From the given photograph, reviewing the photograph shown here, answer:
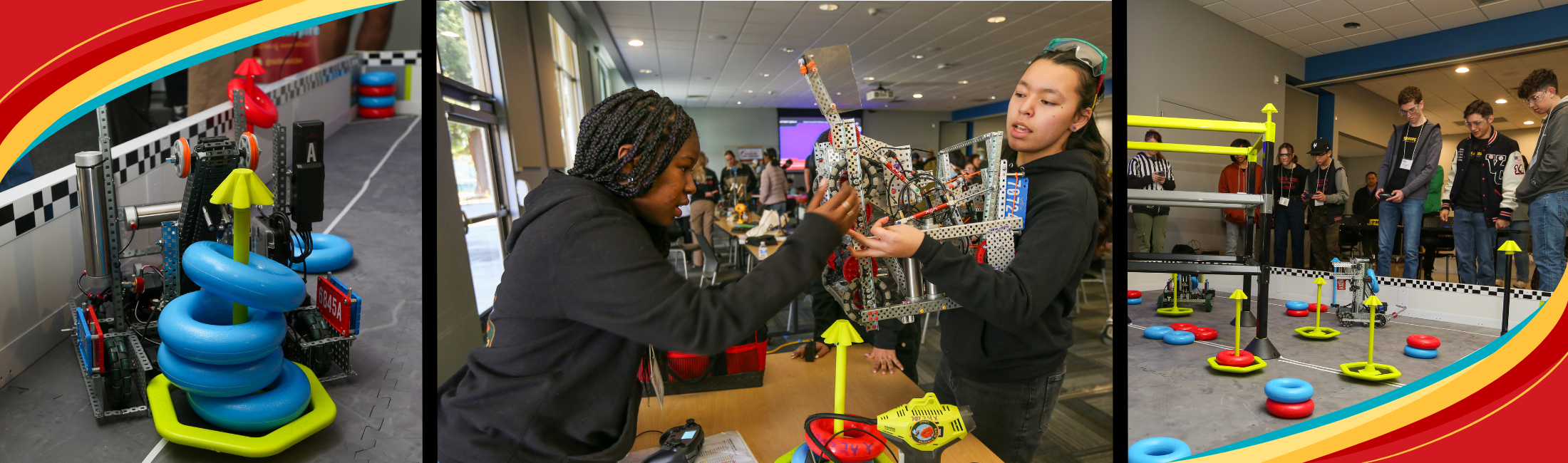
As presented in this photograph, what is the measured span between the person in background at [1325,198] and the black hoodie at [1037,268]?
6.56 ft

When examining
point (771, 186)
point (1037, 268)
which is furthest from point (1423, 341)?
point (771, 186)

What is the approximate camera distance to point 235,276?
5.83ft

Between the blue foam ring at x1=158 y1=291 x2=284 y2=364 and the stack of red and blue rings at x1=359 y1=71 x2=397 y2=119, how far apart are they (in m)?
3.41

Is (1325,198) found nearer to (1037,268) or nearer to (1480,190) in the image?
(1480,190)

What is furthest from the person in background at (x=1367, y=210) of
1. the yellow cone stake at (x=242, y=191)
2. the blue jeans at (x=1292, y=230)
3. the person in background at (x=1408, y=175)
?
the yellow cone stake at (x=242, y=191)

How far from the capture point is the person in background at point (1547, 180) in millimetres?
1965

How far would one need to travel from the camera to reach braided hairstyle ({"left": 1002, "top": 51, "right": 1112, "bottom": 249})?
3.59 ft

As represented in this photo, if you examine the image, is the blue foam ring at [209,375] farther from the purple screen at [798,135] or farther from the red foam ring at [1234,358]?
the red foam ring at [1234,358]

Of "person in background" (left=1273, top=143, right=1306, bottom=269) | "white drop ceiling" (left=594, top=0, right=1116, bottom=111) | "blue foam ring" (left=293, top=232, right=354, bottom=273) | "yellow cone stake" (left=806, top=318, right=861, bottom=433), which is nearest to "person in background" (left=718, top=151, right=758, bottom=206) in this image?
"white drop ceiling" (left=594, top=0, right=1116, bottom=111)

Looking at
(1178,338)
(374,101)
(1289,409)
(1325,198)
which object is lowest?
(1289,409)

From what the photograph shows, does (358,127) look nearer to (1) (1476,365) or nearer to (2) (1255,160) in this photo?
(2) (1255,160)

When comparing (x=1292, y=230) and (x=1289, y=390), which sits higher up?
(x=1292, y=230)

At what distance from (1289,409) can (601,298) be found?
307cm

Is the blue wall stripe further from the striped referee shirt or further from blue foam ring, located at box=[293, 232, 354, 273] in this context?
blue foam ring, located at box=[293, 232, 354, 273]
